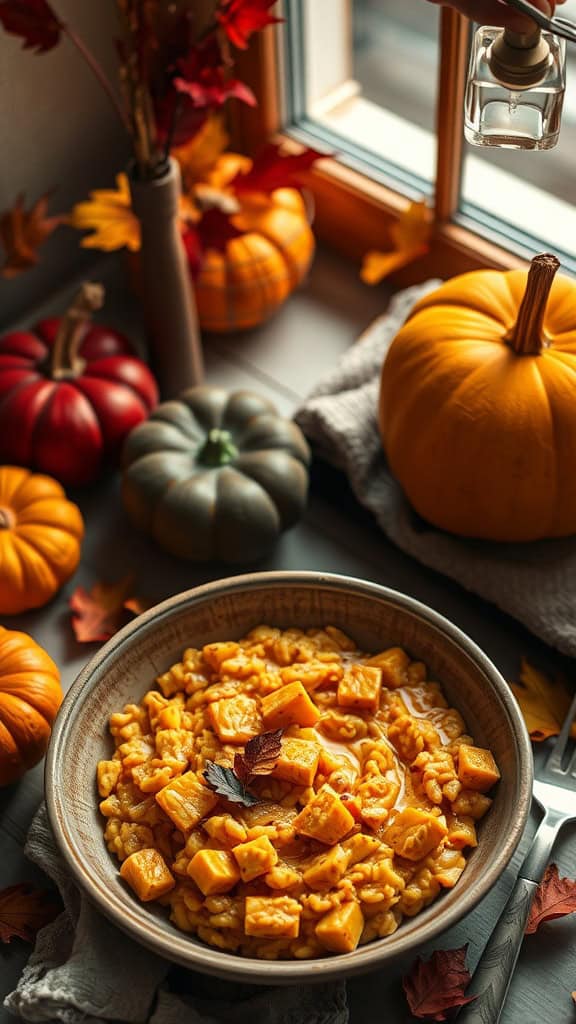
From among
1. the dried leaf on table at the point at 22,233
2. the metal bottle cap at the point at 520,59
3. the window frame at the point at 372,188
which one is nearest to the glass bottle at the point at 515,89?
the metal bottle cap at the point at 520,59

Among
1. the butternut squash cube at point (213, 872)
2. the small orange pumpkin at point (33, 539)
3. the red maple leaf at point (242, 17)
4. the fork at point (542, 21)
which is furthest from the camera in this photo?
the small orange pumpkin at point (33, 539)

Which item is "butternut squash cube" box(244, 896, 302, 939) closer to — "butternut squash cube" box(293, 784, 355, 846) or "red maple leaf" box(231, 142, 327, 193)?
"butternut squash cube" box(293, 784, 355, 846)

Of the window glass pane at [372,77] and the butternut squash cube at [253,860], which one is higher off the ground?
the window glass pane at [372,77]

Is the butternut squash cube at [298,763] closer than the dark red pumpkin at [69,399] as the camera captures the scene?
Yes

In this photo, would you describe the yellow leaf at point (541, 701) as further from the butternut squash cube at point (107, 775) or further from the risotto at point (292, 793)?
the butternut squash cube at point (107, 775)

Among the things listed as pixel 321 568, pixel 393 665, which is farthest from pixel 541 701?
pixel 321 568

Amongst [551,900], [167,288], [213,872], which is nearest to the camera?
[213,872]

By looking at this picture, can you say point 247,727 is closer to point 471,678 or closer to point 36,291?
point 471,678

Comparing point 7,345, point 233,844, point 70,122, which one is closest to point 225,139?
point 70,122

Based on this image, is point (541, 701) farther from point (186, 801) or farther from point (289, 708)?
point (186, 801)
